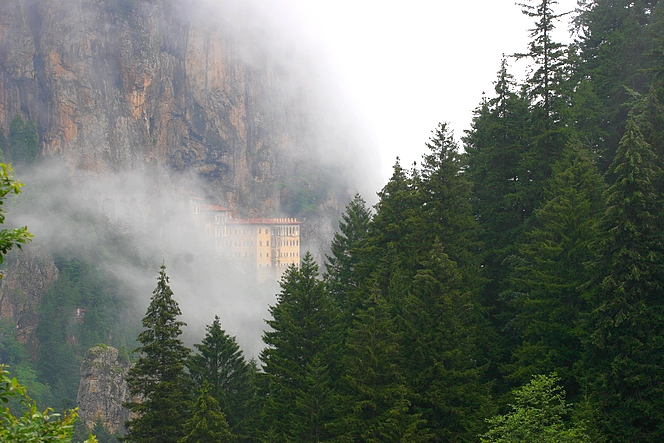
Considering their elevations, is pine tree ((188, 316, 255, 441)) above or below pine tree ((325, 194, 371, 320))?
below

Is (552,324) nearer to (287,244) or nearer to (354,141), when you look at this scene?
(287,244)

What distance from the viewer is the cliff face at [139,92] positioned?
117 m

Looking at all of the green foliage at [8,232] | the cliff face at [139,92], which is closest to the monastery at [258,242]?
the cliff face at [139,92]

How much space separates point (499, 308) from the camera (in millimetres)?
29375

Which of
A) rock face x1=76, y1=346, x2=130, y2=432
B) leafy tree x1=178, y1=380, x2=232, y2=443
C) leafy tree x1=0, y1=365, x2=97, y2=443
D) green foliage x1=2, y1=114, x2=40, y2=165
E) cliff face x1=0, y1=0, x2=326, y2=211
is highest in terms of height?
cliff face x1=0, y1=0, x2=326, y2=211

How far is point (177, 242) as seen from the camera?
379ft

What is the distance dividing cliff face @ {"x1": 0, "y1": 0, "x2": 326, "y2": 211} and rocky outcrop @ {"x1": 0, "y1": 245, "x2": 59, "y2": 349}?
17462 mm

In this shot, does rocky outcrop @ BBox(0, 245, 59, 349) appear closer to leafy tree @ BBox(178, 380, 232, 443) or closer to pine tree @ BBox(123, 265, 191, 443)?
pine tree @ BBox(123, 265, 191, 443)

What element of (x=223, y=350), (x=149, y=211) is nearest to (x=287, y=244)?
(x=149, y=211)

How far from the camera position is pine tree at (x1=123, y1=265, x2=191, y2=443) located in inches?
1135

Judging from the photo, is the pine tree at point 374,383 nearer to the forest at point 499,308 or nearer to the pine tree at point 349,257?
the forest at point 499,308

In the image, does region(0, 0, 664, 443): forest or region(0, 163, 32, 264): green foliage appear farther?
region(0, 0, 664, 443): forest

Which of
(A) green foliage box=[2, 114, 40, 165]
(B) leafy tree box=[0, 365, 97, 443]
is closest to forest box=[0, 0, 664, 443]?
(B) leafy tree box=[0, 365, 97, 443]

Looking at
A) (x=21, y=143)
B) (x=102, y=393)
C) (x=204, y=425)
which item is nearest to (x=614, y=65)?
(x=204, y=425)
